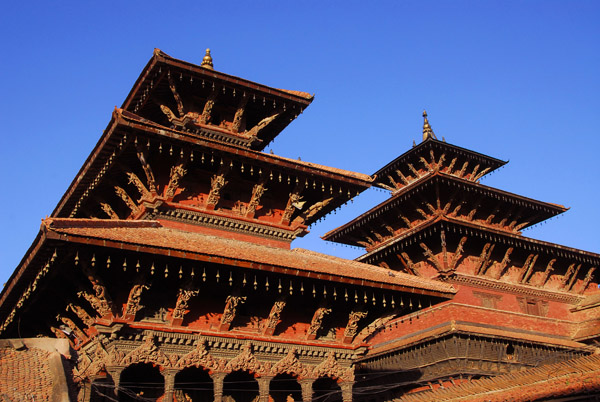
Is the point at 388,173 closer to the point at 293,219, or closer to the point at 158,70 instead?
the point at 293,219

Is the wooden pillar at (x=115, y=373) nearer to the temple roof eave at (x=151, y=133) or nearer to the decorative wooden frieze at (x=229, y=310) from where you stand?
the decorative wooden frieze at (x=229, y=310)

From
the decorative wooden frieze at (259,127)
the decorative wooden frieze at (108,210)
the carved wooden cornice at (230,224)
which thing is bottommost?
the carved wooden cornice at (230,224)

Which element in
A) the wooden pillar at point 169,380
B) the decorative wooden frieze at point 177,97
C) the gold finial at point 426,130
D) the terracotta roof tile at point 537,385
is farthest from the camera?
the gold finial at point 426,130

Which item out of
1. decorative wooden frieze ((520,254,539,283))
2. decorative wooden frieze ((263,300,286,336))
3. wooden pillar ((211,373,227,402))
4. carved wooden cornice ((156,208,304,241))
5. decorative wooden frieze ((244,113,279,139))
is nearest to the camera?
wooden pillar ((211,373,227,402))

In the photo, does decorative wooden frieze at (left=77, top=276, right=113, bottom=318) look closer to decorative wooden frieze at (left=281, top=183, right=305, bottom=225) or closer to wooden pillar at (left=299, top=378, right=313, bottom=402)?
wooden pillar at (left=299, top=378, right=313, bottom=402)

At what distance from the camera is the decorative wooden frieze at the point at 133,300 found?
11500 mm

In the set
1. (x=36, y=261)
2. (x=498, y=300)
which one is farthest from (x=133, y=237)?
(x=498, y=300)

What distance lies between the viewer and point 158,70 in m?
16.2

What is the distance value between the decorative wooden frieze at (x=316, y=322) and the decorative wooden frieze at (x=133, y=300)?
4309 millimetres

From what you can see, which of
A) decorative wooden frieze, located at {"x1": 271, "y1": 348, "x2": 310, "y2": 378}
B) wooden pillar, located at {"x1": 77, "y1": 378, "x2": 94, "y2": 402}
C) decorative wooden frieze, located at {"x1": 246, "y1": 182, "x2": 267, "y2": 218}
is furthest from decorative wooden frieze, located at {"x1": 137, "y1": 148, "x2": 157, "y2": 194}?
decorative wooden frieze, located at {"x1": 271, "y1": 348, "x2": 310, "y2": 378}

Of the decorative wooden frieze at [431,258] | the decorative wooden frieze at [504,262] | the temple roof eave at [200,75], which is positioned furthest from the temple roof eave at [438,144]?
the temple roof eave at [200,75]

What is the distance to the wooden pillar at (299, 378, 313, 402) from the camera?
13469 mm

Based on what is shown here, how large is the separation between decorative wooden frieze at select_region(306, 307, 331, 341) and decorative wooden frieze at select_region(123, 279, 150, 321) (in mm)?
4309

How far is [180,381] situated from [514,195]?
818 inches
